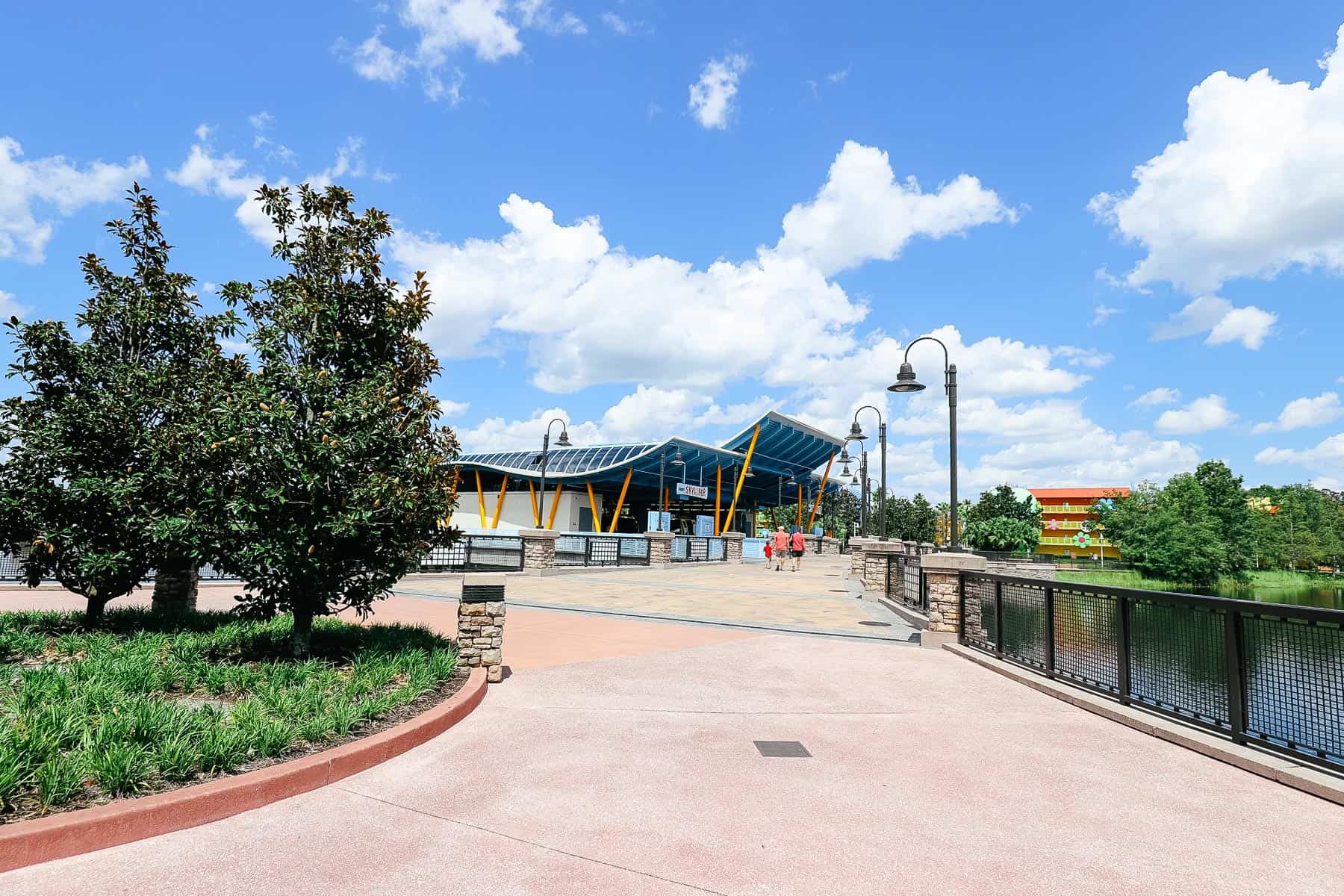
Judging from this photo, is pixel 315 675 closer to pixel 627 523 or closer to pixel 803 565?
pixel 803 565

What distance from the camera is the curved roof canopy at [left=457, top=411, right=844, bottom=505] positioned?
58.5 metres

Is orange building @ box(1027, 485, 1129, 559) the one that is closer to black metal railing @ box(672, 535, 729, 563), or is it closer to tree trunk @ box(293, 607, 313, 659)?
black metal railing @ box(672, 535, 729, 563)

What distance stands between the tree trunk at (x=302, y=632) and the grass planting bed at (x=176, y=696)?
0.18 m

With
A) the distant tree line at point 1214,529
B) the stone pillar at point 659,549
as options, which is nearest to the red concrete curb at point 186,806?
the stone pillar at point 659,549

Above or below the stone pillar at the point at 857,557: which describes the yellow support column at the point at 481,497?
above

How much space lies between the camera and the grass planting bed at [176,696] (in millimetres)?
4086

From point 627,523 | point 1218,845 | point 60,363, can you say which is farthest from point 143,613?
point 627,523

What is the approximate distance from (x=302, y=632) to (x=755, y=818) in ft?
18.7

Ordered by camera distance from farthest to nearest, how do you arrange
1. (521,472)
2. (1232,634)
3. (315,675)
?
(521,472) < (315,675) < (1232,634)

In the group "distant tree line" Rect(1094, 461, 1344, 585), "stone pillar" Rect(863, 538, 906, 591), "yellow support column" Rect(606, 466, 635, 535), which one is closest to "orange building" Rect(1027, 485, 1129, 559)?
"distant tree line" Rect(1094, 461, 1344, 585)

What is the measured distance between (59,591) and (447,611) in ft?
30.6

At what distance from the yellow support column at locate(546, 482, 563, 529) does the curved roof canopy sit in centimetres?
119

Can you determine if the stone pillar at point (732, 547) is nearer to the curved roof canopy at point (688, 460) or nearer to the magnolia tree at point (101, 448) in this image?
the curved roof canopy at point (688, 460)

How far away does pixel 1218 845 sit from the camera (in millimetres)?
4098
